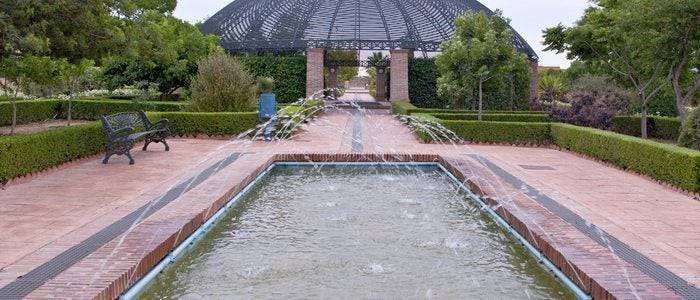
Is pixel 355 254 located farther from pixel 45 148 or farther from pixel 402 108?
pixel 402 108

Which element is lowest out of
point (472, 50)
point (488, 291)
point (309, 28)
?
point (488, 291)

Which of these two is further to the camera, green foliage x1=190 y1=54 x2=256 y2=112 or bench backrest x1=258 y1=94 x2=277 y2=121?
green foliage x1=190 y1=54 x2=256 y2=112

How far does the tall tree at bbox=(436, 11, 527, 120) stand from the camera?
63.9 feet

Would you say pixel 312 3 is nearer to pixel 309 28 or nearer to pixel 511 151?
pixel 309 28

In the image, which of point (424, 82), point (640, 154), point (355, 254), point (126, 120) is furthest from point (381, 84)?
point (355, 254)

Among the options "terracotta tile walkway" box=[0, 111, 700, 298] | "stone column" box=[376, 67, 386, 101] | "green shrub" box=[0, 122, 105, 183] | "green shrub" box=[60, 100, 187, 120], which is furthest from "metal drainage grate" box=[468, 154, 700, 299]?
"stone column" box=[376, 67, 386, 101]

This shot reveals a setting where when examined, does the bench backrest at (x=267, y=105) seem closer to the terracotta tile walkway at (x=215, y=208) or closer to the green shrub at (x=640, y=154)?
the terracotta tile walkway at (x=215, y=208)

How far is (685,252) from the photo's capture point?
609cm

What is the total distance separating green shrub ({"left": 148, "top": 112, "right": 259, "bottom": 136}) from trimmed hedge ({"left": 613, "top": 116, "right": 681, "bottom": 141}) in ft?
42.6

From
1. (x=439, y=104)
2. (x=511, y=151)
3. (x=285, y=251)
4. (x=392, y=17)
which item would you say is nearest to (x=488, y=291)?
(x=285, y=251)

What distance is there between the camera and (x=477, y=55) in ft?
63.8

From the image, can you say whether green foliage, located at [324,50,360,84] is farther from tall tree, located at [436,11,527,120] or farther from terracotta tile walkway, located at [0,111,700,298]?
terracotta tile walkway, located at [0,111,700,298]

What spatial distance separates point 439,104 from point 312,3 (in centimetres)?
916

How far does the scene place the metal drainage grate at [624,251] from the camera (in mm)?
4961
